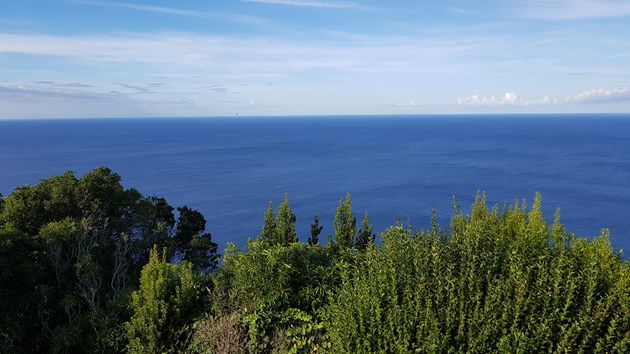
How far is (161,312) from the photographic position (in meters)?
12.0

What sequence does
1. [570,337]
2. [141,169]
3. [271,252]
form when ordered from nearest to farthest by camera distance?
1. [570,337]
2. [271,252]
3. [141,169]

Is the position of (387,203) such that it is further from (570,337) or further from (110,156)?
(110,156)

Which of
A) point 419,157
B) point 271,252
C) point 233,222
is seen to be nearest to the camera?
point 271,252

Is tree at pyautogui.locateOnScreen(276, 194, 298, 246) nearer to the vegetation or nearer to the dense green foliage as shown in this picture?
the vegetation

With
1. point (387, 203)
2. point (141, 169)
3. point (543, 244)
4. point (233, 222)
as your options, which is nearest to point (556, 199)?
point (387, 203)

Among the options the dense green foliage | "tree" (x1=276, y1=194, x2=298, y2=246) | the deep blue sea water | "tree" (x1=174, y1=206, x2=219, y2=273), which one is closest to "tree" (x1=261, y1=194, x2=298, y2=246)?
"tree" (x1=276, y1=194, x2=298, y2=246)

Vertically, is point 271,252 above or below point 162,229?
above

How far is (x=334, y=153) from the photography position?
162 meters

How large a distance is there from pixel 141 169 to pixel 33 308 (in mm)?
108262

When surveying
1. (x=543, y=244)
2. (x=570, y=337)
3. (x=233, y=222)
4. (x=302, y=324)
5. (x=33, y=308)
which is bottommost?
(x=233, y=222)

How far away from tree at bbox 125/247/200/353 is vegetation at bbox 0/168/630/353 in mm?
37

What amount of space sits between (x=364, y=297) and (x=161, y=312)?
19.9 feet

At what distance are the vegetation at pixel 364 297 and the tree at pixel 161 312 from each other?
4 cm

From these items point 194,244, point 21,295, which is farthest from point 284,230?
point 194,244
